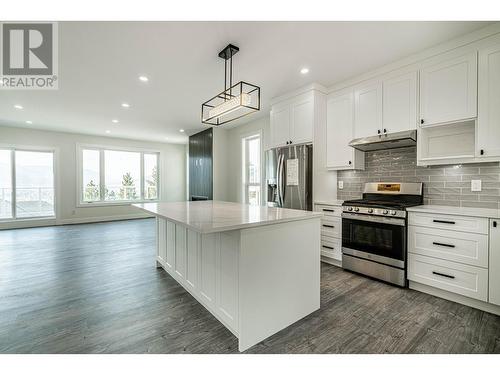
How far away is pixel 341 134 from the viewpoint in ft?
11.0

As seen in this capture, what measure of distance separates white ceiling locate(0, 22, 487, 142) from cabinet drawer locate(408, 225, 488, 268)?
77.2 inches

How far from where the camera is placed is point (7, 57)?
2520 mm

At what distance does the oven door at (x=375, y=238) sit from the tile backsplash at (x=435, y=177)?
0.68 metres

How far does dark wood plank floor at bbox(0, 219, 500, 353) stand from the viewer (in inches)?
64.5

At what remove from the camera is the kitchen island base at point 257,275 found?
162 cm

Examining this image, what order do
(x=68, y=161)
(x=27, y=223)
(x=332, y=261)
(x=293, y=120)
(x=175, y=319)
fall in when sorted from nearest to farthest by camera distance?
(x=175, y=319)
(x=332, y=261)
(x=293, y=120)
(x=27, y=223)
(x=68, y=161)

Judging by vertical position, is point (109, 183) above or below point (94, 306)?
above

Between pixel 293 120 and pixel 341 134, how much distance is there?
30.4 inches

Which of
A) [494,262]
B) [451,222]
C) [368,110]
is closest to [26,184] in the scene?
[368,110]

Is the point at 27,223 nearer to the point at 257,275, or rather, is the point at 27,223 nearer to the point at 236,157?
the point at 236,157

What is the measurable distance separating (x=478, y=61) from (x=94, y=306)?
14.4 ft

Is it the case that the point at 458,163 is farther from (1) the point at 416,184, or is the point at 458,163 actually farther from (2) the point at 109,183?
(2) the point at 109,183

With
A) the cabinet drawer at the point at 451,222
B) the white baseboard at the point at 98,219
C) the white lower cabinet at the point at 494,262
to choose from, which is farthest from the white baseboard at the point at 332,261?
the white baseboard at the point at 98,219

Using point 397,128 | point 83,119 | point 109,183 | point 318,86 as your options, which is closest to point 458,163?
point 397,128
